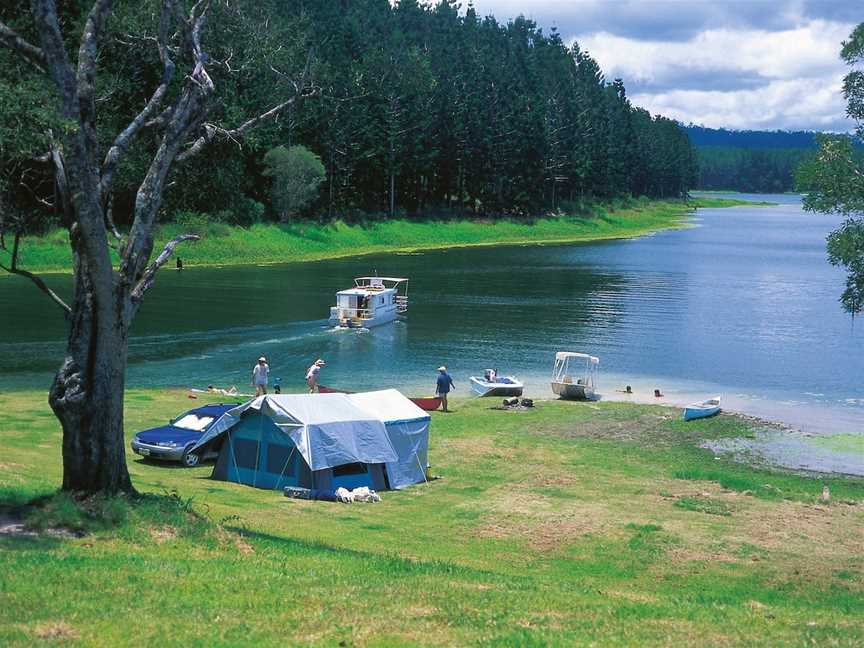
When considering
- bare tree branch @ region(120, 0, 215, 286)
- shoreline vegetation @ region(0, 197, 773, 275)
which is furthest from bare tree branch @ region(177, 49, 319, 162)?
shoreline vegetation @ region(0, 197, 773, 275)

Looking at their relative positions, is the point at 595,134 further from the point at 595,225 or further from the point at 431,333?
the point at 431,333

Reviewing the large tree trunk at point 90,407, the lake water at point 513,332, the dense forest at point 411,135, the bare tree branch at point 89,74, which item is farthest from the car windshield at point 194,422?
the dense forest at point 411,135

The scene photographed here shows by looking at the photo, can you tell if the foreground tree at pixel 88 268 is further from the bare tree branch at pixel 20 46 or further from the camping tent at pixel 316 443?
the camping tent at pixel 316 443

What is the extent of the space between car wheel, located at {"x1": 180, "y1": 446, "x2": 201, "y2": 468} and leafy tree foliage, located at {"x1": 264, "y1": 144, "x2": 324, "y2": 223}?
7989cm

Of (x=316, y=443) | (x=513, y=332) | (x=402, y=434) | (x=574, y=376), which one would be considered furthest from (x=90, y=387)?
(x=513, y=332)

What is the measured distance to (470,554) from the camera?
21000 mm

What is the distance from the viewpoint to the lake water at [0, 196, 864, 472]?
46250 mm

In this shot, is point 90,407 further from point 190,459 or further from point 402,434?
point 402,434

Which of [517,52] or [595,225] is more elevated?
[517,52]

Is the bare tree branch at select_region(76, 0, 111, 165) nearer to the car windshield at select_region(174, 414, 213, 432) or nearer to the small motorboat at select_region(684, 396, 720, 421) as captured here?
the car windshield at select_region(174, 414, 213, 432)

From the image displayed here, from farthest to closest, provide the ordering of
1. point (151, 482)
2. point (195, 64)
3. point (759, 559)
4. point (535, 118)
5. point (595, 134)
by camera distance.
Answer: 1. point (595, 134)
2. point (535, 118)
3. point (151, 482)
4. point (759, 559)
5. point (195, 64)

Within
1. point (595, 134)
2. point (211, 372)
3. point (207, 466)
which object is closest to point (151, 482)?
point (207, 466)

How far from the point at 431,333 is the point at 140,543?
146 feet

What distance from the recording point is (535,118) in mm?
151000
